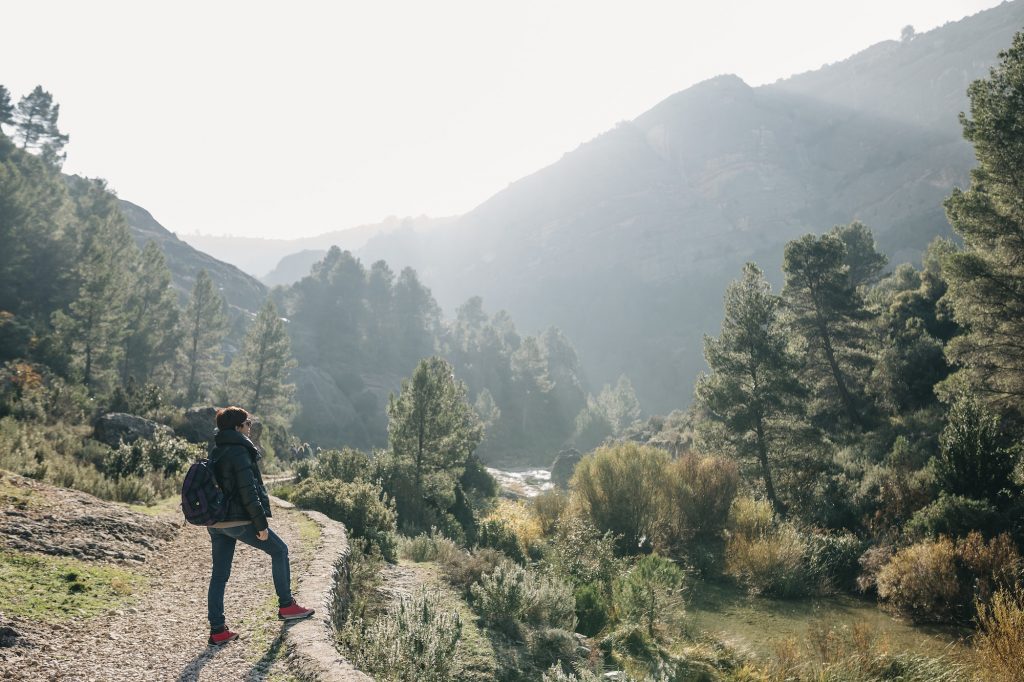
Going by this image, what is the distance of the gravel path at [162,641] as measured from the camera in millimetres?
4852

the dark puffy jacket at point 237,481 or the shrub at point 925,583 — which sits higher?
the dark puffy jacket at point 237,481

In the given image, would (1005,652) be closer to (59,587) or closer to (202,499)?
(202,499)

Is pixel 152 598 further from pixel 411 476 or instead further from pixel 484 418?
pixel 484 418

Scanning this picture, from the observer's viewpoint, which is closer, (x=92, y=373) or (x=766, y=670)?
(x=766, y=670)

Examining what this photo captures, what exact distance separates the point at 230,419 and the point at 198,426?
23.1 metres

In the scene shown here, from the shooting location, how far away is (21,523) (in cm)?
737

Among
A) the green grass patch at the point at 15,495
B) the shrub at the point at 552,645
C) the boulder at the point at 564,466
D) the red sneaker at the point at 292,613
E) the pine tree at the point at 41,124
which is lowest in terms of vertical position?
the boulder at the point at 564,466

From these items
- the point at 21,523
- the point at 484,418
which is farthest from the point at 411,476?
the point at 484,418

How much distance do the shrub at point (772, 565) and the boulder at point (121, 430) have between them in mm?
19401

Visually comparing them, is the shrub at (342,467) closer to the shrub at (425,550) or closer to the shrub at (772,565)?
the shrub at (425,550)

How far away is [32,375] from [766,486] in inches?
1321

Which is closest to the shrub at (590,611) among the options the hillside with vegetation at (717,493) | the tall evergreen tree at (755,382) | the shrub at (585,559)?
the hillside with vegetation at (717,493)

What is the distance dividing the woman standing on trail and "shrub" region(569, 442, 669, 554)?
12893 millimetres

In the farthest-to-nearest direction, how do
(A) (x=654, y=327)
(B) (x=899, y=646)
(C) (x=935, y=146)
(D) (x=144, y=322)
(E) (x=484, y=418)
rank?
(A) (x=654, y=327) → (C) (x=935, y=146) → (E) (x=484, y=418) → (D) (x=144, y=322) → (B) (x=899, y=646)
